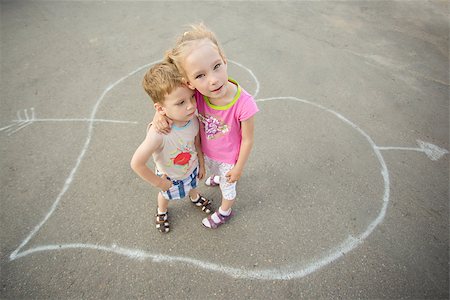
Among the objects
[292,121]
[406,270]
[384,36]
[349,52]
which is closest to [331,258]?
[406,270]

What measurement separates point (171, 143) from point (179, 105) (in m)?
0.30

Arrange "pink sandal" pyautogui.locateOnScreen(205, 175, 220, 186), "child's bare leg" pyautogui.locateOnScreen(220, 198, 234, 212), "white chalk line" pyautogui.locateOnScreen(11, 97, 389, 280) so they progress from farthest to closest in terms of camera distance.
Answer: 1. "pink sandal" pyautogui.locateOnScreen(205, 175, 220, 186)
2. "child's bare leg" pyautogui.locateOnScreen(220, 198, 234, 212)
3. "white chalk line" pyautogui.locateOnScreen(11, 97, 389, 280)

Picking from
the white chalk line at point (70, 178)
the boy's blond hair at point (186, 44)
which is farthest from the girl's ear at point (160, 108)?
the white chalk line at point (70, 178)

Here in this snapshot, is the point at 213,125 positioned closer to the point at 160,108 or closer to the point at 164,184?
the point at 160,108

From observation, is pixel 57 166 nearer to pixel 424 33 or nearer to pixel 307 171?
pixel 307 171

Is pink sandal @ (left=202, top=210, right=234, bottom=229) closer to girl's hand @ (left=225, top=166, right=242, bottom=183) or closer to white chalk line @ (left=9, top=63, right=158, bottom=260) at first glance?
girl's hand @ (left=225, top=166, right=242, bottom=183)

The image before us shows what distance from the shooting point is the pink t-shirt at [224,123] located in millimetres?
1717

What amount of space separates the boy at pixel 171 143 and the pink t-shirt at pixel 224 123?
0.26ft

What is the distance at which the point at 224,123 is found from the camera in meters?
1.82

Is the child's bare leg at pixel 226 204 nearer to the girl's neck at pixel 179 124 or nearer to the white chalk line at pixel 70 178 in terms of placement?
the girl's neck at pixel 179 124

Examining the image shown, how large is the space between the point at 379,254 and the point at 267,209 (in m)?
1.00

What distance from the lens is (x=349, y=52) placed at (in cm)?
477

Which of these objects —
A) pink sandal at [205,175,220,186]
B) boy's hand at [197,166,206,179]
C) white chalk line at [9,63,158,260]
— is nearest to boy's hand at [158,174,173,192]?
boy's hand at [197,166,206,179]

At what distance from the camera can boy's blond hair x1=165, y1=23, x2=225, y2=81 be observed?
1.51m
